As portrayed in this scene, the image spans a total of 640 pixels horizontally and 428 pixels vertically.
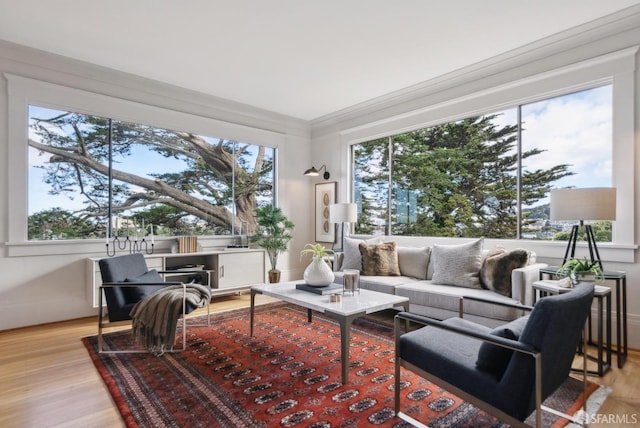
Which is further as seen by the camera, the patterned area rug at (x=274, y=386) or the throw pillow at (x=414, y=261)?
the throw pillow at (x=414, y=261)

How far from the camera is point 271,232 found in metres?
5.30

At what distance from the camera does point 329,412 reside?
1970 millimetres

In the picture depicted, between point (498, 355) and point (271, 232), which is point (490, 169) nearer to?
point (498, 355)

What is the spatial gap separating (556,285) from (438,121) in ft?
8.31

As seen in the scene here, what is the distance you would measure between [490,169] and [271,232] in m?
3.13

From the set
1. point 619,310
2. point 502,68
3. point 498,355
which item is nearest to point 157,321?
point 498,355

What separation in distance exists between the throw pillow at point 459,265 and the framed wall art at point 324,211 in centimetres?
225

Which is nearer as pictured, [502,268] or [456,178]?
[502,268]

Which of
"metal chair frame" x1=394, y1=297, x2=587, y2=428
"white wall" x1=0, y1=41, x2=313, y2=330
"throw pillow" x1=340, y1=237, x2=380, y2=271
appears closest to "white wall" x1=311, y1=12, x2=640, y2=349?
"throw pillow" x1=340, y1=237, x2=380, y2=271

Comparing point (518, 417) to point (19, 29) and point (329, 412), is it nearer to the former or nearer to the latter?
point (329, 412)

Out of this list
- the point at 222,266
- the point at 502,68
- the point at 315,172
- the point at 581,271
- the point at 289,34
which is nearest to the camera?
the point at 581,271

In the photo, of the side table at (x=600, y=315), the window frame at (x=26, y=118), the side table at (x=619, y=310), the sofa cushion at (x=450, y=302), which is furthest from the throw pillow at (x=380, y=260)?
the window frame at (x=26, y=118)

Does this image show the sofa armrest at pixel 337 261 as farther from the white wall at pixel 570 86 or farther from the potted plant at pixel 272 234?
the potted plant at pixel 272 234

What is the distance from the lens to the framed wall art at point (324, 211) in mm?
5742
